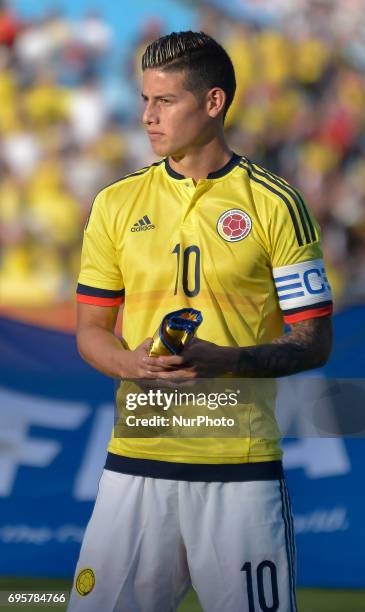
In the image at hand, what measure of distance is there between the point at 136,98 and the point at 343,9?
1.96m

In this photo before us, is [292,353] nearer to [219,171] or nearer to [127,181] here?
[219,171]

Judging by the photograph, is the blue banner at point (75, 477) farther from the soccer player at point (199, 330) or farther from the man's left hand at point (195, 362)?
the man's left hand at point (195, 362)

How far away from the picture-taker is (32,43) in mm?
7941

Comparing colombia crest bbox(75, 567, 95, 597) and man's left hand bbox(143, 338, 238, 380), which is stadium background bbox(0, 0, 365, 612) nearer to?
colombia crest bbox(75, 567, 95, 597)

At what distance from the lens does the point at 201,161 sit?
276 centimetres

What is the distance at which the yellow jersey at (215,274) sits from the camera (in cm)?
258

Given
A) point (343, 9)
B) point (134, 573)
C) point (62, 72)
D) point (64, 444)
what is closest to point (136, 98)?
point (62, 72)

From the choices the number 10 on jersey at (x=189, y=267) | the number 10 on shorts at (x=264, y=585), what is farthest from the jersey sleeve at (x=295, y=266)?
the number 10 on shorts at (x=264, y=585)

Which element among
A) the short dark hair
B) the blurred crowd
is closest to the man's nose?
the short dark hair

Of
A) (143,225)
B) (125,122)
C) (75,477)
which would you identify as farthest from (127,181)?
(125,122)

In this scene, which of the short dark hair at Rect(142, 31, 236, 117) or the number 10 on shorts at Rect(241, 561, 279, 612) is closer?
the number 10 on shorts at Rect(241, 561, 279, 612)

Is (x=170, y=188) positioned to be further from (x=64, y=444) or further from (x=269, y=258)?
(x=64, y=444)

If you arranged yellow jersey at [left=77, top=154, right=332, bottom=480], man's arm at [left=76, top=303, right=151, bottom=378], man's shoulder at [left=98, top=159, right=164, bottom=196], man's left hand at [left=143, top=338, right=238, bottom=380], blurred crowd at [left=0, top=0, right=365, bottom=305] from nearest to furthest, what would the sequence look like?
man's left hand at [left=143, top=338, right=238, bottom=380] → man's arm at [left=76, top=303, right=151, bottom=378] → yellow jersey at [left=77, top=154, right=332, bottom=480] → man's shoulder at [left=98, top=159, right=164, bottom=196] → blurred crowd at [left=0, top=0, right=365, bottom=305]

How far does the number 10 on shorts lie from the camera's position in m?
2.49
